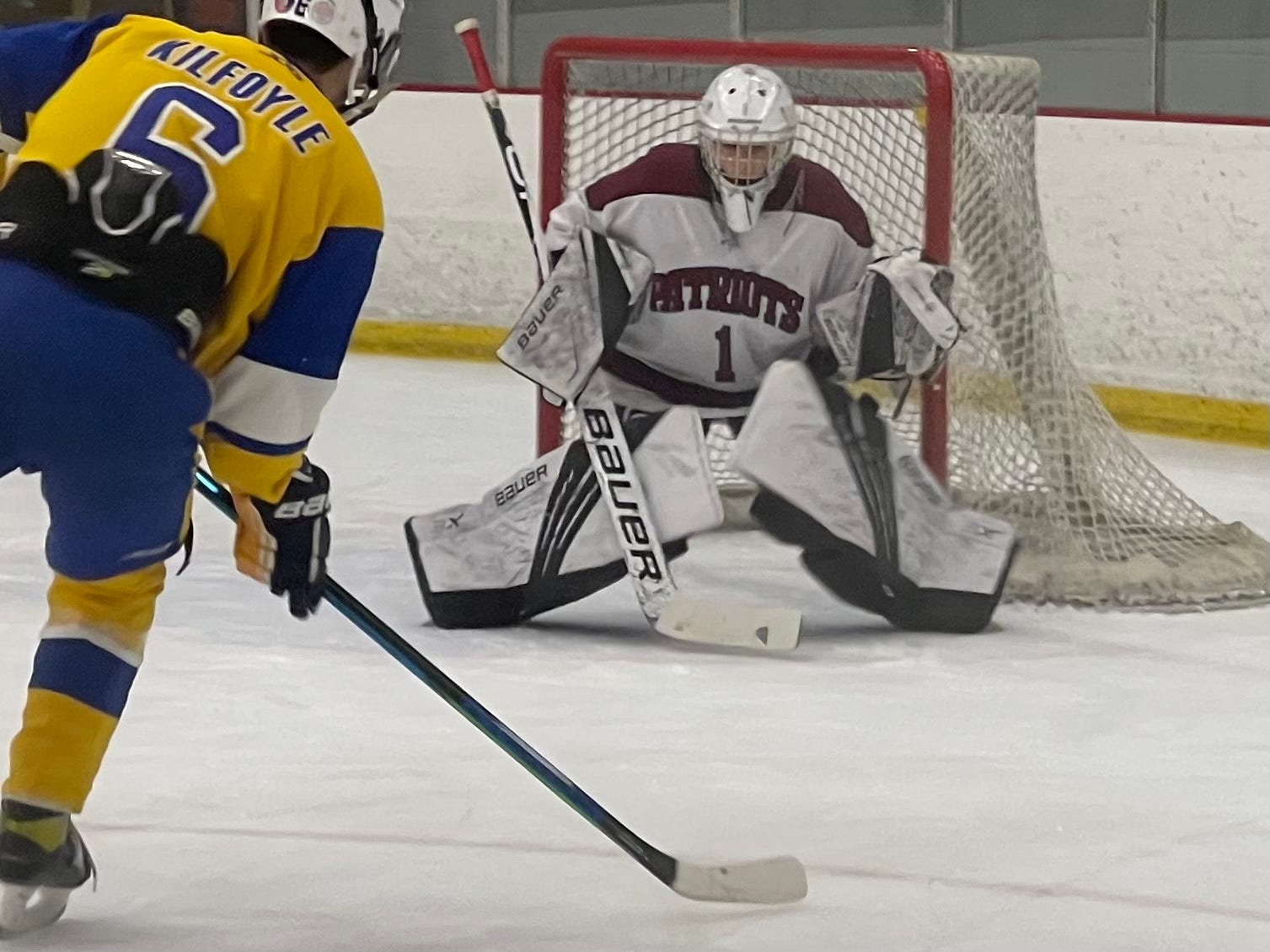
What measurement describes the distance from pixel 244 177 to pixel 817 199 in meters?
2.00

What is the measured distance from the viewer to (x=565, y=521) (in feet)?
11.1

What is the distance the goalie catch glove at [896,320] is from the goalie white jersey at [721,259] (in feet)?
0.55

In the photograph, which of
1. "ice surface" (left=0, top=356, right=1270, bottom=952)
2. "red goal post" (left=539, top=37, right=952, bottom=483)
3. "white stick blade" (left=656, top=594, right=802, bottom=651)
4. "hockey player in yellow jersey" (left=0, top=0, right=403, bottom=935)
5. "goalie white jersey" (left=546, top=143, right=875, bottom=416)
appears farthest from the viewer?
"red goal post" (left=539, top=37, right=952, bottom=483)

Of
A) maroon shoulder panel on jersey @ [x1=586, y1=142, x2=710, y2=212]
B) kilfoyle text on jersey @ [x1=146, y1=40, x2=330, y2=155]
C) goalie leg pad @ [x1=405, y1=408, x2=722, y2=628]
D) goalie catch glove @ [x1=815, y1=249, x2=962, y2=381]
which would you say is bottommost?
goalie leg pad @ [x1=405, y1=408, x2=722, y2=628]

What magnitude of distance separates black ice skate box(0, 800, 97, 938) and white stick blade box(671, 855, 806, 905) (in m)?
0.58

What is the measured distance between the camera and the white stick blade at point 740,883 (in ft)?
7.04

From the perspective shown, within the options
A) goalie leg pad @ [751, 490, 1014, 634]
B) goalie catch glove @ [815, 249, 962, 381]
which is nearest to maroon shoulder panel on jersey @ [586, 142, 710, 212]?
goalie catch glove @ [815, 249, 962, 381]

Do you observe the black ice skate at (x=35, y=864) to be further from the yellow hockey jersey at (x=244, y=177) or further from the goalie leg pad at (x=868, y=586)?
the goalie leg pad at (x=868, y=586)

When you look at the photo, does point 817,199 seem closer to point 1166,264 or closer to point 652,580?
point 652,580

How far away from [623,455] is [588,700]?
564 mm

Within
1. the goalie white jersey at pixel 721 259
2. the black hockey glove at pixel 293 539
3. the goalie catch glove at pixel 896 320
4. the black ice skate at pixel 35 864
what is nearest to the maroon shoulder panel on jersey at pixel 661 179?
the goalie white jersey at pixel 721 259

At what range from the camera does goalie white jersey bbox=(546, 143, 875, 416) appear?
3.67 metres

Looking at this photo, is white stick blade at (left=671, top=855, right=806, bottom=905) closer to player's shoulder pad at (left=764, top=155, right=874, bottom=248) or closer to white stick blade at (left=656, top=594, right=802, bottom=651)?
white stick blade at (left=656, top=594, right=802, bottom=651)

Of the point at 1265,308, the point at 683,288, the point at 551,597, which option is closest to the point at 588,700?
the point at 551,597
